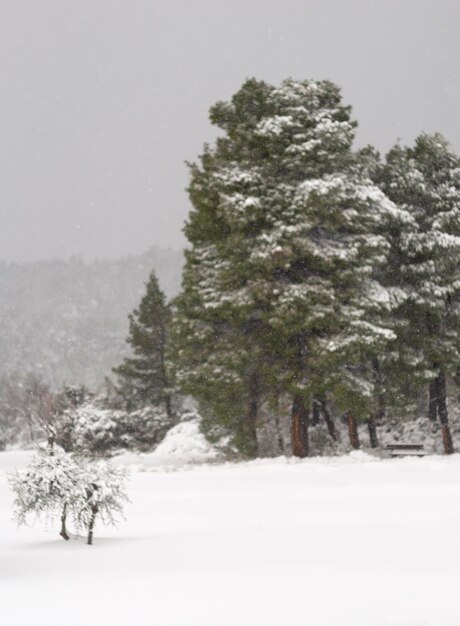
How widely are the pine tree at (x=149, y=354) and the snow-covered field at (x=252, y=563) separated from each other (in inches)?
1028

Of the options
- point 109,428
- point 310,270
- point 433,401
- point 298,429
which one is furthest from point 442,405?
point 109,428

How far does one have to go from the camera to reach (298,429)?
24.4 meters

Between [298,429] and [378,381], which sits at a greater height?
[378,381]

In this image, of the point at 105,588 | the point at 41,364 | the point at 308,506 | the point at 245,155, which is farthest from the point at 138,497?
the point at 41,364

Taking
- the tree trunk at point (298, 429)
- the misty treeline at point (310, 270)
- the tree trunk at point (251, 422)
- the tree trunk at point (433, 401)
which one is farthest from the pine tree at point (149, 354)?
the tree trunk at point (298, 429)

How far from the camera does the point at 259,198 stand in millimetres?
23469

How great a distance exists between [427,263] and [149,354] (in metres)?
20.5

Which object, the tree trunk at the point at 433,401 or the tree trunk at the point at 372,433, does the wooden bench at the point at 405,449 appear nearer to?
the tree trunk at the point at 372,433

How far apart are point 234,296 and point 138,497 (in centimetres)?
895

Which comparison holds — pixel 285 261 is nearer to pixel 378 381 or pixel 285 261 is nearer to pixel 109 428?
pixel 378 381

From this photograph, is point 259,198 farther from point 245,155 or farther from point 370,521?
point 370,521

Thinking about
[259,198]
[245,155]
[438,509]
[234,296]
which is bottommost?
[438,509]

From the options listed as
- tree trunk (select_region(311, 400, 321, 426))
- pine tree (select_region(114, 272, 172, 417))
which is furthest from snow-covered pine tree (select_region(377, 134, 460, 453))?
pine tree (select_region(114, 272, 172, 417))

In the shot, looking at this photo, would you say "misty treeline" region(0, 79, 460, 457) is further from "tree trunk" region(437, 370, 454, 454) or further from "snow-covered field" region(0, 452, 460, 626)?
"snow-covered field" region(0, 452, 460, 626)
